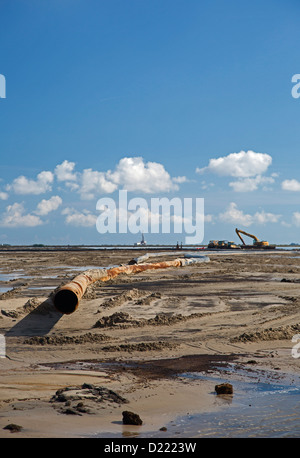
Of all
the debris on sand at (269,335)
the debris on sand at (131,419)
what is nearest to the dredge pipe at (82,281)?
the debris on sand at (269,335)

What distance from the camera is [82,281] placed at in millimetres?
14641

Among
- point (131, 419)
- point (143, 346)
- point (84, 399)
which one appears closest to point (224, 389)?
point (131, 419)

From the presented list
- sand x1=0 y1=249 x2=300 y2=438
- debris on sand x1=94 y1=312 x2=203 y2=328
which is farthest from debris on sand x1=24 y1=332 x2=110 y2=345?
debris on sand x1=94 y1=312 x2=203 y2=328

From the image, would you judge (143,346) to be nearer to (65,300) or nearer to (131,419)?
(65,300)

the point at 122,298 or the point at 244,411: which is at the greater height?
the point at 122,298

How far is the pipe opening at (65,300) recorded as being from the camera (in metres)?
11.1

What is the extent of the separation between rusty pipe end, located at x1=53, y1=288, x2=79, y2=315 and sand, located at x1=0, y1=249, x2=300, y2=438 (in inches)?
17.1

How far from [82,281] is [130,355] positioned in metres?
6.64

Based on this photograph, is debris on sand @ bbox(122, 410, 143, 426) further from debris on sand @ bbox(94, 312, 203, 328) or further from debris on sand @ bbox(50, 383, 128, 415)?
debris on sand @ bbox(94, 312, 203, 328)

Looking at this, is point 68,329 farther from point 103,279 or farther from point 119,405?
point 103,279

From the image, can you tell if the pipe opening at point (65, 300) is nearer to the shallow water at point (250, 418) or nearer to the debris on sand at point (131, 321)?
the debris on sand at point (131, 321)

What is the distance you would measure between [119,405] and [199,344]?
3733 millimetres

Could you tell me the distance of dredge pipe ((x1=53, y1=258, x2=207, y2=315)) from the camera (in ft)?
36.7
